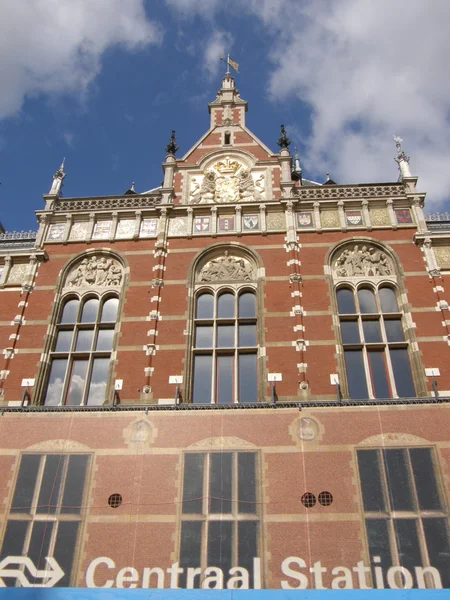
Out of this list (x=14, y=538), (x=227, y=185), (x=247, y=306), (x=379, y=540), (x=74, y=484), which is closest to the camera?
(x=379, y=540)

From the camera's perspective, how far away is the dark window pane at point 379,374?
16.1 meters

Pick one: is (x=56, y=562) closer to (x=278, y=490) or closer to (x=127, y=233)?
(x=278, y=490)

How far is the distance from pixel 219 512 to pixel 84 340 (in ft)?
24.9

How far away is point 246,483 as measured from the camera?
1408 cm

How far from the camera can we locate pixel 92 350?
695 inches

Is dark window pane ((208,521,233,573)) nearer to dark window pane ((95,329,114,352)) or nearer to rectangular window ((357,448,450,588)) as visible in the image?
rectangular window ((357,448,450,588))

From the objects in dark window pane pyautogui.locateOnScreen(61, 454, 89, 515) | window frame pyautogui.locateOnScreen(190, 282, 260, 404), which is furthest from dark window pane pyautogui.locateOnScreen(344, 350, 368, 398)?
dark window pane pyautogui.locateOnScreen(61, 454, 89, 515)

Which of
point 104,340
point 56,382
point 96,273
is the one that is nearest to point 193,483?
point 56,382

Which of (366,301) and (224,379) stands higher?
(366,301)

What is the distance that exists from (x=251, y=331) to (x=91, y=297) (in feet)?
19.5

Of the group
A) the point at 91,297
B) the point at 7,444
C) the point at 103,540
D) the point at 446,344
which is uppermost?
the point at 91,297

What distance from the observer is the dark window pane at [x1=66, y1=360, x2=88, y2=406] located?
1683 centimetres

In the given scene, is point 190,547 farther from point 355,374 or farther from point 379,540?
point 355,374

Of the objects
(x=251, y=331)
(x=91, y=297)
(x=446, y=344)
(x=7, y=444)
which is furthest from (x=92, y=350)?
(x=446, y=344)
